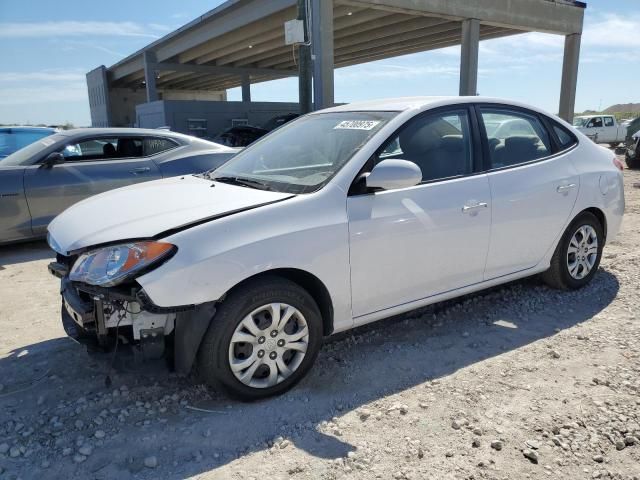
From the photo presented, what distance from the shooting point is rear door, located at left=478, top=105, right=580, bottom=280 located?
3.56 metres

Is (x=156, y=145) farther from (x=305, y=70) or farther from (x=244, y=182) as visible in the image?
(x=244, y=182)

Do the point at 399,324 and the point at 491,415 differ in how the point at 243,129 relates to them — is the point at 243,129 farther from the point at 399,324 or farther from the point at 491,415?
the point at 491,415

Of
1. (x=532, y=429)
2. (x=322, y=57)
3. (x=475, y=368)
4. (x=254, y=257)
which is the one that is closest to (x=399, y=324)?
(x=475, y=368)

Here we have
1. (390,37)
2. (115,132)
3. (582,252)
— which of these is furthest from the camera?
(390,37)

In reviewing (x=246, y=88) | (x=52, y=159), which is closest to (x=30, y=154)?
(x=52, y=159)

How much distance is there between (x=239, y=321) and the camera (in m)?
Answer: 2.59

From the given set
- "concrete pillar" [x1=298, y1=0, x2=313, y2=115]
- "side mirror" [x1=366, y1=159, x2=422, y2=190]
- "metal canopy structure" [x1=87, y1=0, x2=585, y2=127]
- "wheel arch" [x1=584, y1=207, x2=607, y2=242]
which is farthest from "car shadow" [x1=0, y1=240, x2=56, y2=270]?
"metal canopy structure" [x1=87, y1=0, x2=585, y2=127]

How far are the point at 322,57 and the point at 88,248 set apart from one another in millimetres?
11726

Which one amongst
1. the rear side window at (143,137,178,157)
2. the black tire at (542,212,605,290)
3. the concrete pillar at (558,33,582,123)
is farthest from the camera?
the concrete pillar at (558,33,582,123)

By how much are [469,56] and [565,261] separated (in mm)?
14582

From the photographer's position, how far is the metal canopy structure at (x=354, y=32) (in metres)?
14.3

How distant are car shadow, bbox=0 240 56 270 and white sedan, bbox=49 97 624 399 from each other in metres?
3.01

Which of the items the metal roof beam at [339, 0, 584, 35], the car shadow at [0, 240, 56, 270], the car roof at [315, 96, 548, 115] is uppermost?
the metal roof beam at [339, 0, 584, 35]

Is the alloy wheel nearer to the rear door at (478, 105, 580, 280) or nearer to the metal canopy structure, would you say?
the rear door at (478, 105, 580, 280)
